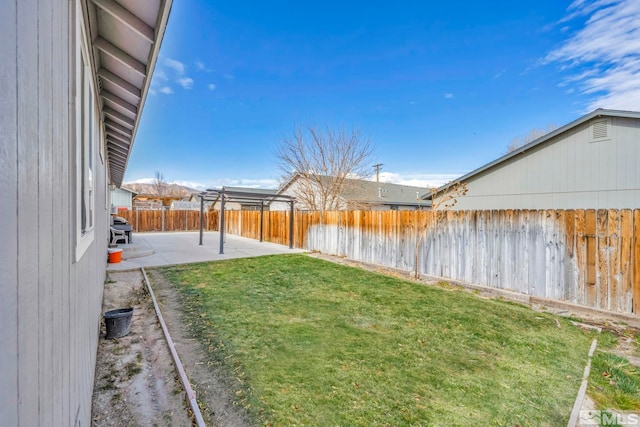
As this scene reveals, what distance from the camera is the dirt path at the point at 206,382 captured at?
2584 mm

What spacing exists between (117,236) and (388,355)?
1214cm

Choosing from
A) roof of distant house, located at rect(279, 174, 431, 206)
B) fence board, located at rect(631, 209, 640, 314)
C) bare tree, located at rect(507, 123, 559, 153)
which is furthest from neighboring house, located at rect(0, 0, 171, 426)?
bare tree, located at rect(507, 123, 559, 153)

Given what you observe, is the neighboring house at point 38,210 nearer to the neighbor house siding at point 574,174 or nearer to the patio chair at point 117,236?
the neighbor house siding at point 574,174

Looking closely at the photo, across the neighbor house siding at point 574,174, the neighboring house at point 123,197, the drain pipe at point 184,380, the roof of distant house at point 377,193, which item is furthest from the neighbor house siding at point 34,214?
the neighboring house at point 123,197

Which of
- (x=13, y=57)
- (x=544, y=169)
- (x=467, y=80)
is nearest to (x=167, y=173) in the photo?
(x=467, y=80)

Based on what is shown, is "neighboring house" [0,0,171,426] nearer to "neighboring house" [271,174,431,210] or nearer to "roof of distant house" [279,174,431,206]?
"roof of distant house" [279,174,431,206]

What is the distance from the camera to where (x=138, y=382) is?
10.3ft

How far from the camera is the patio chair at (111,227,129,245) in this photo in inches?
449

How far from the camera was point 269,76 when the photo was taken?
47.2 feet

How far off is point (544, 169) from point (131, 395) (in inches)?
473

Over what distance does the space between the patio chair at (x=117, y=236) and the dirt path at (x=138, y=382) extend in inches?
320

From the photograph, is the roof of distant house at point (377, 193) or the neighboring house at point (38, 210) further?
the roof of distant house at point (377, 193)

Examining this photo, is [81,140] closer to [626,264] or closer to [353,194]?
[626,264]

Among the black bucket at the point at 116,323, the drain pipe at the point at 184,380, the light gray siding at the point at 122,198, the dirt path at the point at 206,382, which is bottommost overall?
the dirt path at the point at 206,382
